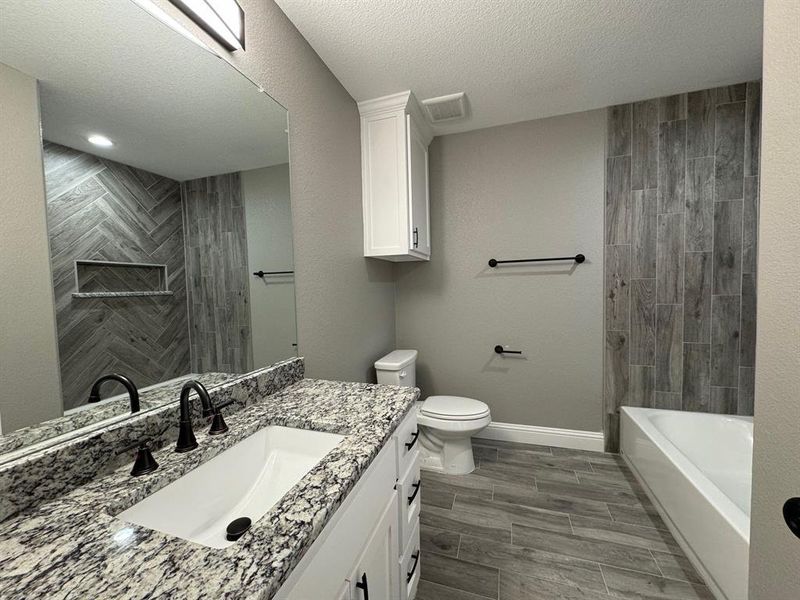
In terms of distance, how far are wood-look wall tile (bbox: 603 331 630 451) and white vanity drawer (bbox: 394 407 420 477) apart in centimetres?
174

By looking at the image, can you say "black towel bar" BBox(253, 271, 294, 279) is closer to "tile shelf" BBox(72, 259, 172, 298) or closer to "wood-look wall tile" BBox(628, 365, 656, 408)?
"tile shelf" BBox(72, 259, 172, 298)

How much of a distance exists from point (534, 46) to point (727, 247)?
5.79 feet

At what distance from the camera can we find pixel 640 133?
6.99 ft

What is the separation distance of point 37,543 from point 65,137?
816 mm

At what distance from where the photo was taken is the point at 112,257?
0.78 m

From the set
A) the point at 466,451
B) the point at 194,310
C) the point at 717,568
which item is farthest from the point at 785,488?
the point at 466,451

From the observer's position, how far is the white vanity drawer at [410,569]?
1101mm

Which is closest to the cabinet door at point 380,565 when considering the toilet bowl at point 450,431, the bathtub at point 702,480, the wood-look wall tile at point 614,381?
the toilet bowl at point 450,431

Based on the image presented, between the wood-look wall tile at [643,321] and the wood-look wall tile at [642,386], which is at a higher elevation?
the wood-look wall tile at [643,321]

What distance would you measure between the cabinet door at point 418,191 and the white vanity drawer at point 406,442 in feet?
3.84

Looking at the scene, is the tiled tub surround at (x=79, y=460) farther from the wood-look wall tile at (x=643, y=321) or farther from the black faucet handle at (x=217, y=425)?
the wood-look wall tile at (x=643, y=321)

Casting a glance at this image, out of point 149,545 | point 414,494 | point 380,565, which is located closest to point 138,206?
point 149,545

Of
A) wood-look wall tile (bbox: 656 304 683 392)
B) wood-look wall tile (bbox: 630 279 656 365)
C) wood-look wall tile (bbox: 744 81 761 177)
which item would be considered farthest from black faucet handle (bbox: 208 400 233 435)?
wood-look wall tile (bbox: 744 81 761 177)

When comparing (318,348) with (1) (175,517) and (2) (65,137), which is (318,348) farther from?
Answer: (2) (65,137)
